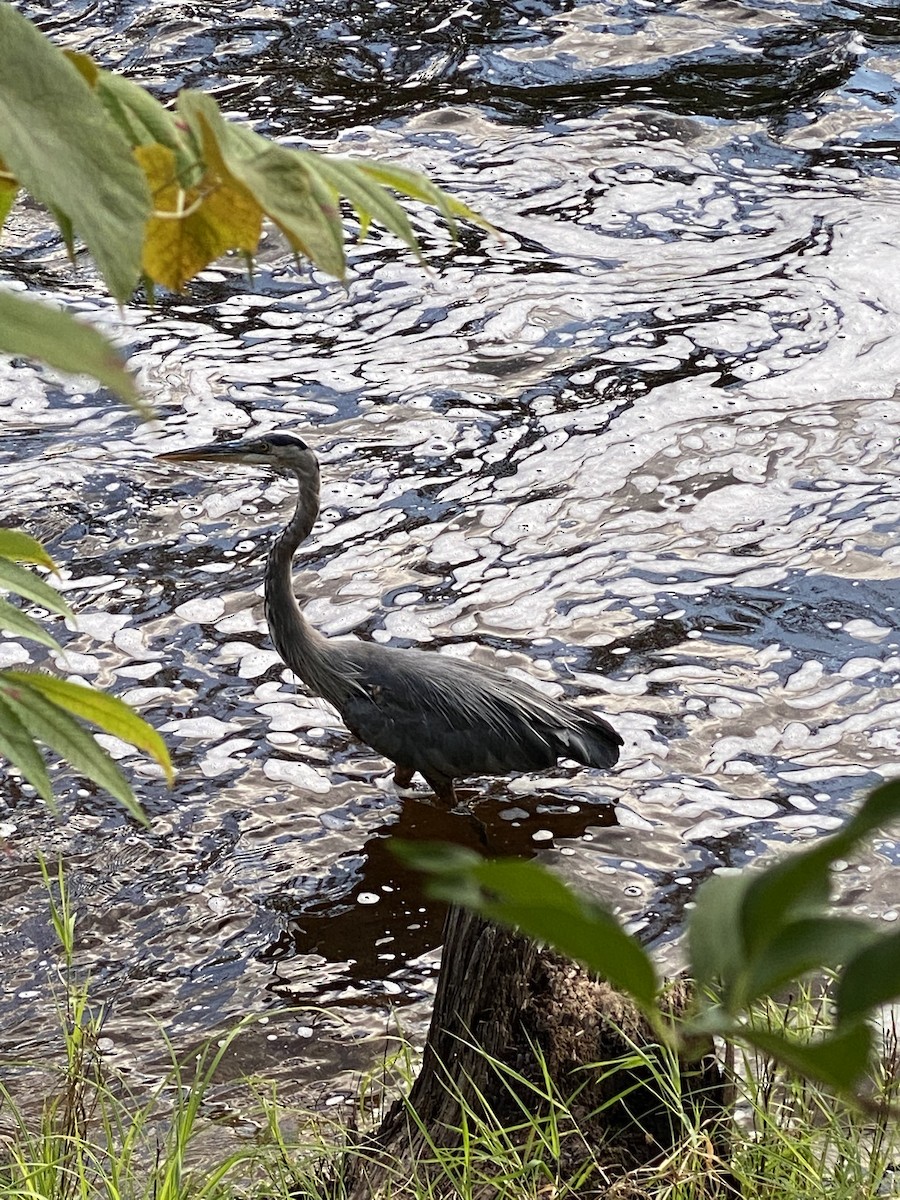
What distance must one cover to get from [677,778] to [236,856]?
5.46 feet

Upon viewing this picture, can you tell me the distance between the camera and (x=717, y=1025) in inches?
17.6

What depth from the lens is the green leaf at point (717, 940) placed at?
1.42 feet

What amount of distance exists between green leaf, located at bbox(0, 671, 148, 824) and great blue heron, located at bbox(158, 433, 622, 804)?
4105mm

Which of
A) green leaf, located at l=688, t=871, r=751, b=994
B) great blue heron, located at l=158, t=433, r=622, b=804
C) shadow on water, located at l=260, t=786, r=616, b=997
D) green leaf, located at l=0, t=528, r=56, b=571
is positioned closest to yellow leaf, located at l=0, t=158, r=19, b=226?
green leaf, located at l=0, t=528, r=56, b=571

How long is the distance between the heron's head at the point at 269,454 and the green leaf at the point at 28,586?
161 inches

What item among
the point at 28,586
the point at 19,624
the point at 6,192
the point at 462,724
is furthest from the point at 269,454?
the point at 6,192

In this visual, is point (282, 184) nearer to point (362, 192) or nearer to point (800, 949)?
point (362, 192)

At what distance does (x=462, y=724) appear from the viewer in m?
5.23

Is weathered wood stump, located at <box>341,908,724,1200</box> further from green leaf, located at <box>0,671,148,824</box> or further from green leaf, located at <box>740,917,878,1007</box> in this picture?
green leaf, located at <box>740,917,878,1007</box>

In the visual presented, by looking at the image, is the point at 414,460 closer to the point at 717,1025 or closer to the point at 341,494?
the point at 341,494

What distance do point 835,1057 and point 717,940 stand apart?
51 mm

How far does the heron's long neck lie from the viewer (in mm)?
5422

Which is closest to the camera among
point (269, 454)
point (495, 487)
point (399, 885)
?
point (399, 885)

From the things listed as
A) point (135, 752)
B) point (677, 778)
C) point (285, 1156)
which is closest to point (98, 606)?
point (135, 752)
